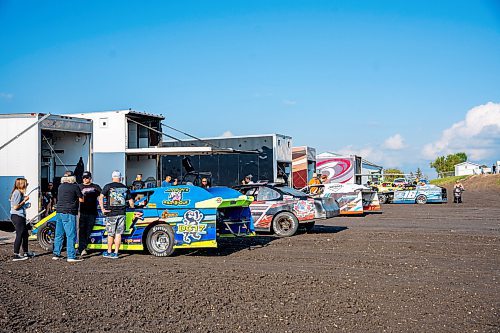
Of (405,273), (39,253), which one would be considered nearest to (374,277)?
(405,273)

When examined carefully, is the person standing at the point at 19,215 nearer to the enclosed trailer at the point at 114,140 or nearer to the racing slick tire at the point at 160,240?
the racing slick tire at the point at 160,240

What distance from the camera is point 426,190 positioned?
32.2 metres

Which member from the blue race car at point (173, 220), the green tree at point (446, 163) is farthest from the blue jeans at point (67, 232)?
the green tree at point (446, 163)

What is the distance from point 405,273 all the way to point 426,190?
2470 centimetres

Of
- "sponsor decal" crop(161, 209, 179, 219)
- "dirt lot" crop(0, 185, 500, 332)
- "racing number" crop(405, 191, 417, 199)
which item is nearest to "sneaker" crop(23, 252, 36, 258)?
"dirt lot" crop(0, 185, 500, 332)

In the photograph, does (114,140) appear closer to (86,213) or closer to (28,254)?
(86,213)

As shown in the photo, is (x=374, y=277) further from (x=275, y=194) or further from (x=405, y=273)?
(x=275, y=194)

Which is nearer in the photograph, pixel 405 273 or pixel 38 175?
pixel 405 273

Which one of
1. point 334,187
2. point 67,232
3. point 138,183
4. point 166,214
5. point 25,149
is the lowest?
point 67,232

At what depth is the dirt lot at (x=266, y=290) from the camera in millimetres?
5906

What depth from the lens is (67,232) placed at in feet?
33.7

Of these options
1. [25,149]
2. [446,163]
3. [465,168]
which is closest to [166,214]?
[25,149]

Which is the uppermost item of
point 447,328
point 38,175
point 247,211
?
point 38,175

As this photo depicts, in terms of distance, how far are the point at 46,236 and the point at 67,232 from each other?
1.88 meters
